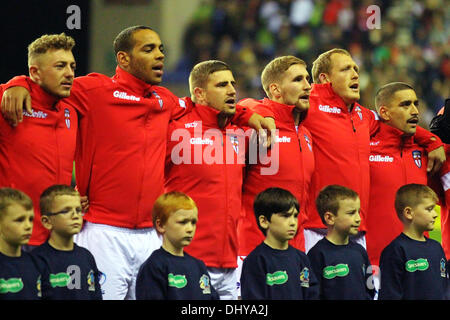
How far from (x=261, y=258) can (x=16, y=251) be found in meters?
1.50

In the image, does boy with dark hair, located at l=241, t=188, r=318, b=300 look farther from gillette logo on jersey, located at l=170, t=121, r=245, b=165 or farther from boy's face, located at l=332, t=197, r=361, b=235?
gillette logo on jersey, located at l=170, t=121, r=245, b=165

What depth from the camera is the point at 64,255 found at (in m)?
5.47

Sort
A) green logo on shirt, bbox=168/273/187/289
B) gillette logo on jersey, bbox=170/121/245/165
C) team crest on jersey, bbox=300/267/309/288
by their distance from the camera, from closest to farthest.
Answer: green logo on shirt, bbox=168/273/187/289
team crest on jersey, bbox=300/267/309/288
gillette logo on jersey, bbox=170/121/245/165

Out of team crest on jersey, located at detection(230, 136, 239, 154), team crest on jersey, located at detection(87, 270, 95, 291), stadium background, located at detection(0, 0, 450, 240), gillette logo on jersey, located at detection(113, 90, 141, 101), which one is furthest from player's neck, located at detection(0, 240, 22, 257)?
stadium background, located at detection(0, 0, 450, 240)

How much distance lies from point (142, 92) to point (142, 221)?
869 mm

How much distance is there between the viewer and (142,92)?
641 centimetres

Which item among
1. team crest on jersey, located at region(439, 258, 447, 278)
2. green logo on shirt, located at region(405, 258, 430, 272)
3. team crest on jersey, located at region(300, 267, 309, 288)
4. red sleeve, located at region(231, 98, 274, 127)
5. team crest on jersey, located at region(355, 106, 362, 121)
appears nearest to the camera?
team crest on jersey, located at region(300, 267, 309, 288)

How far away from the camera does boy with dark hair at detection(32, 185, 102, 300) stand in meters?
5.40

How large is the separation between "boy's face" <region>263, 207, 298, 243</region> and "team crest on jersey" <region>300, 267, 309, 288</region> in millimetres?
224

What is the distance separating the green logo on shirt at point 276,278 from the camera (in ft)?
19.1

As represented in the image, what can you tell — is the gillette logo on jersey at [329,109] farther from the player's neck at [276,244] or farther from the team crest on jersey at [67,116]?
the team crest on jersey at [67,116]

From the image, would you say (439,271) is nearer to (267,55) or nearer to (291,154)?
(291,154)

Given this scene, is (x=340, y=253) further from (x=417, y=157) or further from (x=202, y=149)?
(x=417, y=157)

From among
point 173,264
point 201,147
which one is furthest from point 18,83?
point 173,264
